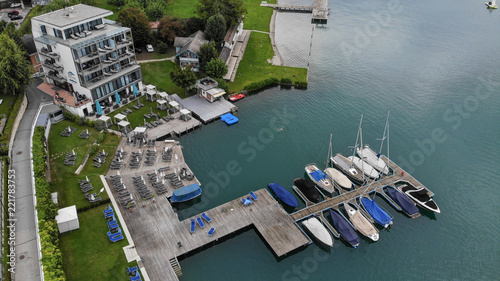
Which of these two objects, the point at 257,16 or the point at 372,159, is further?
the point at 257,16

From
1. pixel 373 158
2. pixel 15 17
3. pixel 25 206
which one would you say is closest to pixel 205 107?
pixel 373 158

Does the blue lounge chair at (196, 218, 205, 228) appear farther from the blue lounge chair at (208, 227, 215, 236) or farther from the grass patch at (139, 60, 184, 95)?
the grass patch at (139, 60, 184, 95)

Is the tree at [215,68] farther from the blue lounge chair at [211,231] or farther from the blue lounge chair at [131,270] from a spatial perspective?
the blue lounge chair at [131,270]

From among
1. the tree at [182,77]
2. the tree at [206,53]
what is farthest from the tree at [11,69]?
the tree at [206,53]

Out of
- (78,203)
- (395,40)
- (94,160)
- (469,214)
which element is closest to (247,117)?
(94,160)

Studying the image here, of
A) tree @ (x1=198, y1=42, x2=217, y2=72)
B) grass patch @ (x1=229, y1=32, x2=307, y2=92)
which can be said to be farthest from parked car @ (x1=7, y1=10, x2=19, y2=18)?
grass patch @ (x1=229, y1=32, x2=307, y2=92)

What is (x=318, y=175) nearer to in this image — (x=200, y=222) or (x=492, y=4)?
(x=200, y=222)
